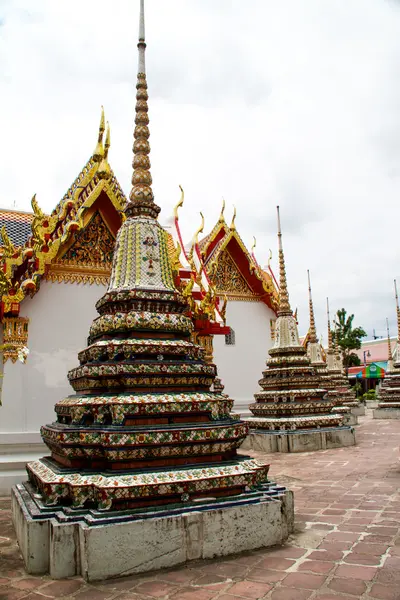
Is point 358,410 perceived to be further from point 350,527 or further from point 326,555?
point 326,555

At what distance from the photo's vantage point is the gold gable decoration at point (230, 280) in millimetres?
17156

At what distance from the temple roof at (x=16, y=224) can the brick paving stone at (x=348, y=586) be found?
8.11 meters

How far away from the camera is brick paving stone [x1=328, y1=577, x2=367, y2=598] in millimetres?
3574

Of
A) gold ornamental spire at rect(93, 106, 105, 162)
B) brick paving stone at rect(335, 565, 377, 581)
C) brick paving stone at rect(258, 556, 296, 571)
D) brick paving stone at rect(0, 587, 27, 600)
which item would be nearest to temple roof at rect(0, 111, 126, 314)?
gold ornamental spire at rect(93, 106, 105, 162)

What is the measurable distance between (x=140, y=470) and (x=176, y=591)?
108 cm

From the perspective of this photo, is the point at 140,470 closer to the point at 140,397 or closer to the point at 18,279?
the point at 140,397

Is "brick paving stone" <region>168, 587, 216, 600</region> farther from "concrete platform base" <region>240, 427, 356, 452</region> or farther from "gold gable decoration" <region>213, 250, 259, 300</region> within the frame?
"gold gable decoration" <region>213, 250, 259, 300</region>

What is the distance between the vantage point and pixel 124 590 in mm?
3746

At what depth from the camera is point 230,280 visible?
57.1 feet

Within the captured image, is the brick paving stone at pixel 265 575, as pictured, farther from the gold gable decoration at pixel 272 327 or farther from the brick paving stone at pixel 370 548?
the gold gable decoration at pixel 272 327

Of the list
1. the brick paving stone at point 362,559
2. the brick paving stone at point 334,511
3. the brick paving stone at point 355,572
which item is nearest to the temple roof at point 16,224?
the brick paving stone at point 334,511

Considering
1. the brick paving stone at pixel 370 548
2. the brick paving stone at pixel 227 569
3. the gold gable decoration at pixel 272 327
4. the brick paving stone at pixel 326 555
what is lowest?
the brick paving stone at pixel 370 548

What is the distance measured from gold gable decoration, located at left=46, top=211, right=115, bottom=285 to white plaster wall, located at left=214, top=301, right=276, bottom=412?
293 inches

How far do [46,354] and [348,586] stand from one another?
6267 millimetres
